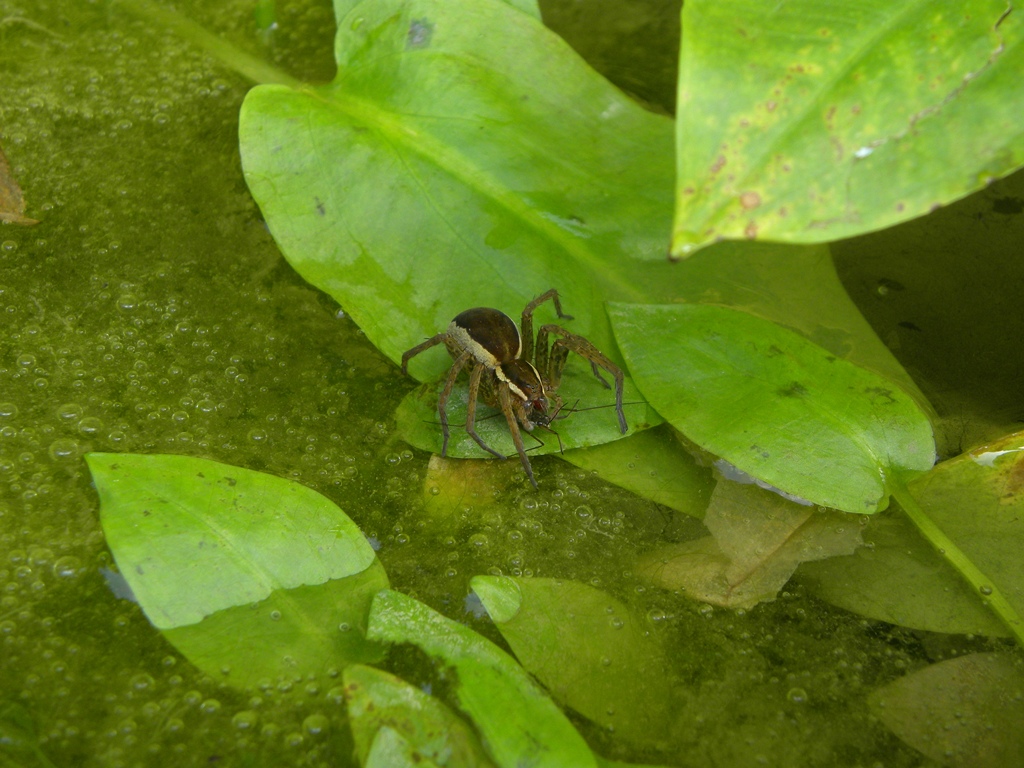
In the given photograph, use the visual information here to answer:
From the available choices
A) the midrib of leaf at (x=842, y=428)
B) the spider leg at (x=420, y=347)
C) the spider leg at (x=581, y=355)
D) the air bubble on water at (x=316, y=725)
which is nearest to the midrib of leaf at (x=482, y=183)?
the spider leg at (x=581, y=355)

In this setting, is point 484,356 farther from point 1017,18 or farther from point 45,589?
point 1017,18

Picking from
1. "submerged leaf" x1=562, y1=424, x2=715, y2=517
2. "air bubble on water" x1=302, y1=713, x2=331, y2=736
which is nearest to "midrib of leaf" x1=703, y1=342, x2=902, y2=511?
"submerged leaf" x1=562, y1=424, x2=715, y2=517

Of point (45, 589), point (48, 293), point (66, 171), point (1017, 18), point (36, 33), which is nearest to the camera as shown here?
point (1017, 18)

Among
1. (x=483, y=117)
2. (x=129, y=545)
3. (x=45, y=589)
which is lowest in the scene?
(x=45, y=589)

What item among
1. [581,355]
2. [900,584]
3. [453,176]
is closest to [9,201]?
[453,176]

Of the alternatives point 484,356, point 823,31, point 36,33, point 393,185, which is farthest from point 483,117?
point 36,33

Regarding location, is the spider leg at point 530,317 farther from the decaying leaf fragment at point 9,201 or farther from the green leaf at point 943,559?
the decaying leaf fragment at point 9,201
